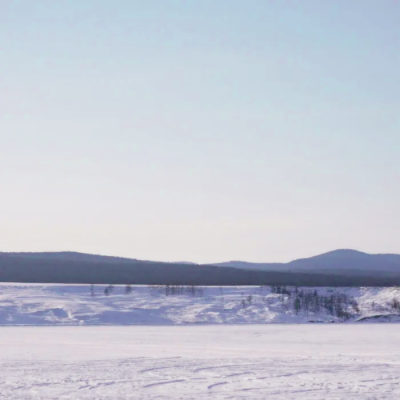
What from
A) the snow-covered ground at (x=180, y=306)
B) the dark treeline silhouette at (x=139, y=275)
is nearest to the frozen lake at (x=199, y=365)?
the snow-covered ground at (x=180, y=306)

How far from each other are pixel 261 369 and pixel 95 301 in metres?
17.7

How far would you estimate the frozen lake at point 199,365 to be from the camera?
9617 mm

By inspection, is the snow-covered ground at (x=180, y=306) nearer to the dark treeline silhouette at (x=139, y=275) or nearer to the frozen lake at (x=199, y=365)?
the frozen lake at (x=199, y=365)

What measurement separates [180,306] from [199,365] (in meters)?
16.0

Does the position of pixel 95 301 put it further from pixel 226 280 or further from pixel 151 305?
pixel 226 280

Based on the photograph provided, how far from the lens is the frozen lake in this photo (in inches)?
379

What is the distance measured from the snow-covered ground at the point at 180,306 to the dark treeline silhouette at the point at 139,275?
41.3ft

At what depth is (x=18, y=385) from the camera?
10031 mm

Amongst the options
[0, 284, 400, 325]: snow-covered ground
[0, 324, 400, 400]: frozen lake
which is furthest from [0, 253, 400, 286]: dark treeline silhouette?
[0, 324, 400, 400]: frozen lake

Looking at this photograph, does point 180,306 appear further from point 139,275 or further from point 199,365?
point 139,275

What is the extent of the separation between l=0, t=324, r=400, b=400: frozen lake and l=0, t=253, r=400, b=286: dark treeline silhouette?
1039 inches

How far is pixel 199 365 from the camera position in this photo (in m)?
12.4

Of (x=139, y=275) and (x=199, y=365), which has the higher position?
(x=139, y=275)

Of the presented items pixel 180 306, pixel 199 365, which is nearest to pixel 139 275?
pixel 180 306
